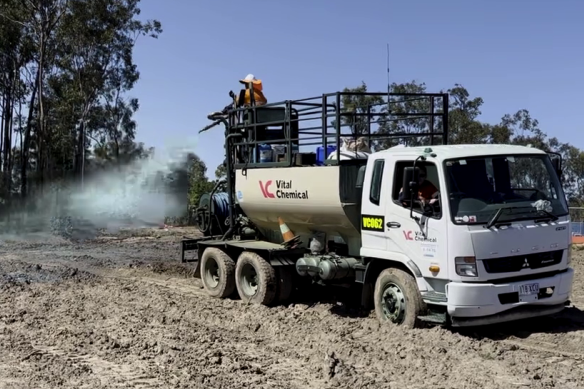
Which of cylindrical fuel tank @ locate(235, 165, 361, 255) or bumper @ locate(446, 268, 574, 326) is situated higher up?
cylindrical fuel tank @ locate(235, 165, 361, 255)

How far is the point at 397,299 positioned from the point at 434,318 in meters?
0.68

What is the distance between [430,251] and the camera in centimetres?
814

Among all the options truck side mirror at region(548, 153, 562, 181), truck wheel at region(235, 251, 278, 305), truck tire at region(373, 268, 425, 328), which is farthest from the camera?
truck wheel at region(235, 251, 278, 305)

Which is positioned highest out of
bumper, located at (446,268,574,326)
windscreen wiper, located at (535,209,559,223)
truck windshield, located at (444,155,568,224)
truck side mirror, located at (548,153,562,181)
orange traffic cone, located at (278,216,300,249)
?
truck side mirror, located at (548,153,562,181)

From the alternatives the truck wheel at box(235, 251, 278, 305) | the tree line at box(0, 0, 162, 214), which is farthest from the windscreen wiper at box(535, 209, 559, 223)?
the tree line at box(0, 0, 162, 214)

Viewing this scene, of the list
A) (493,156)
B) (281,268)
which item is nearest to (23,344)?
(281,268)

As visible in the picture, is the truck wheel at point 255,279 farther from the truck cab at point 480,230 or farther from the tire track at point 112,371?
the tire track at point 112,371

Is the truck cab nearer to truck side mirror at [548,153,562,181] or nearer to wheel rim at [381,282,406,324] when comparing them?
truck side mirror at [548,153,562,181]

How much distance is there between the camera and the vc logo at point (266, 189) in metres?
11.1

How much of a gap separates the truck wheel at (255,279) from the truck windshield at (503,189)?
4.11 metres

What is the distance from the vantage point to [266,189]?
1123cm

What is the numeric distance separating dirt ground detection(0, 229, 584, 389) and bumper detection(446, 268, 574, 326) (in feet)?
0.95

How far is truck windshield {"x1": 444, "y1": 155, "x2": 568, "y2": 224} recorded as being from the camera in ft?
26.0

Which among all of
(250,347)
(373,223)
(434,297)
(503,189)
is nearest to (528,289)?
(434,297)
